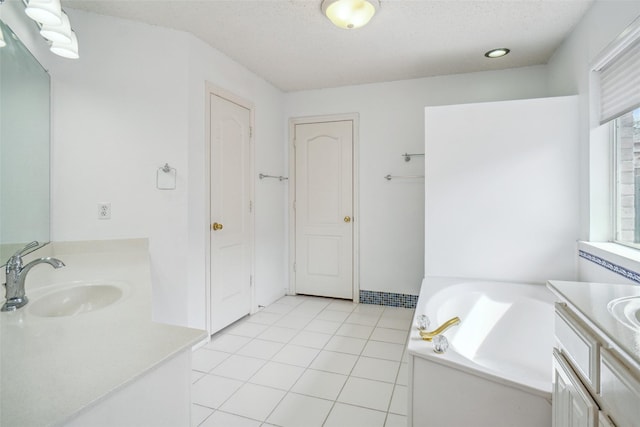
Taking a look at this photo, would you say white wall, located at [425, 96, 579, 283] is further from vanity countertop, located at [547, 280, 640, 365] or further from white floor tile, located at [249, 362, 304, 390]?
vanity countertop, located at [547, 280, 640, 365]

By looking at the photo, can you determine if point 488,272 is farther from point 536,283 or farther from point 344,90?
point 344,90

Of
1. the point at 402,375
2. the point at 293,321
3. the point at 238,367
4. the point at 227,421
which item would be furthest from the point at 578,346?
the point at 293,321

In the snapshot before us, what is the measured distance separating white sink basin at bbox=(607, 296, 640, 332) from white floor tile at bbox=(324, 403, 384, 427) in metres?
1.24

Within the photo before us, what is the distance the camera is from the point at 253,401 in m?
1.91

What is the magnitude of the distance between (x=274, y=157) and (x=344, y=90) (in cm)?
108

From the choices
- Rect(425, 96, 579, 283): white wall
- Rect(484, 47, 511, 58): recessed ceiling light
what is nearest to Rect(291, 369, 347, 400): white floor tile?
Rect(425, 96, 579, 283): white wall

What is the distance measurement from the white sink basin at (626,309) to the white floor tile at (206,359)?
220 cm

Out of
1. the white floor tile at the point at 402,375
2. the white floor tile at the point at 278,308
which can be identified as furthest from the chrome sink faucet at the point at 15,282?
the white floor tile at the point at 278,308

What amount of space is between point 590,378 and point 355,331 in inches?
86.4

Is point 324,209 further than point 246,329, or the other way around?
point 324,209

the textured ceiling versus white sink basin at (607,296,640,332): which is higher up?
the textured ceiling

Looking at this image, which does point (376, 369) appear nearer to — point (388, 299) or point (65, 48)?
point (388, 299)

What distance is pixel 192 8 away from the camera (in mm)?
2148

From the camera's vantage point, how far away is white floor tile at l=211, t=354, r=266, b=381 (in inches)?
86.3
